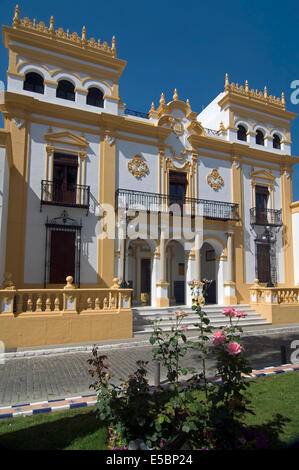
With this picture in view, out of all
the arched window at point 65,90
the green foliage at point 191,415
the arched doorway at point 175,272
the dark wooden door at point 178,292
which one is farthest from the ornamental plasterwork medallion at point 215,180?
the green foliage at point 191,415

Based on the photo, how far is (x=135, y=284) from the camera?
16.8m

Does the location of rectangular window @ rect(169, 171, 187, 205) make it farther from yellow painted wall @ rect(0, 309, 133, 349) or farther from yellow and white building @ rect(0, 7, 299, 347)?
yellow painted wall @ rect(0, 309, 133, 349)

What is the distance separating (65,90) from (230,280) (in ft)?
39.7

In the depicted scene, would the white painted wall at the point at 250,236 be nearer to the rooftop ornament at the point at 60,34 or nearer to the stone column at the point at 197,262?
the stone column at the point at 197,262

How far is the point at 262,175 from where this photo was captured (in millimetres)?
17141

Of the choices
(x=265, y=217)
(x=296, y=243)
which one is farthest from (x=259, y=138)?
(x=296, y=243)

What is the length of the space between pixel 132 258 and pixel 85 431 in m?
13.1

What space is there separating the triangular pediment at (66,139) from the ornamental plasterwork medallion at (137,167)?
228 centimetres

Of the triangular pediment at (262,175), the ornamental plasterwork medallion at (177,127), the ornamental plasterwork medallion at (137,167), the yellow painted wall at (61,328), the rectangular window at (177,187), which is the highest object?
the ornamental plasterwork medallion at (177,127)

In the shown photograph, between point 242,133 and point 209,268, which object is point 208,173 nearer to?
point 242,133

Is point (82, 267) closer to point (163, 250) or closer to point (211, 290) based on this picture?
point (163, 250)

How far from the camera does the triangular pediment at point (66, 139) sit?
1237cm

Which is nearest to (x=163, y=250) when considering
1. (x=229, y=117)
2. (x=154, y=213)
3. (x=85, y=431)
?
(x=154, y=213)

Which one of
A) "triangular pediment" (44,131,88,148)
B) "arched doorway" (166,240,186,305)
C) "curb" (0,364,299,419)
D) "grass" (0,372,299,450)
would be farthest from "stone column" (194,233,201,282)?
"curb" (0,364,299,419)
